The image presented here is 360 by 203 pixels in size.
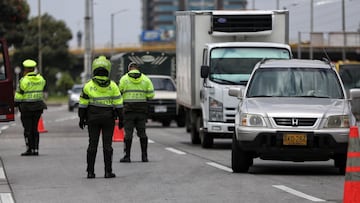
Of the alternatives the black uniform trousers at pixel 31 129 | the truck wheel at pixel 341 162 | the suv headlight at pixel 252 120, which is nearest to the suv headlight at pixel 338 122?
the truck wheel at pixel 341 162

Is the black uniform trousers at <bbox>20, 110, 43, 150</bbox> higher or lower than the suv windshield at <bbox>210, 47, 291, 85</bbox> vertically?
lower

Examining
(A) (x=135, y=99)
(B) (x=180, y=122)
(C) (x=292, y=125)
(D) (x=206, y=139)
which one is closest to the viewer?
(C) (x=292, y=125)

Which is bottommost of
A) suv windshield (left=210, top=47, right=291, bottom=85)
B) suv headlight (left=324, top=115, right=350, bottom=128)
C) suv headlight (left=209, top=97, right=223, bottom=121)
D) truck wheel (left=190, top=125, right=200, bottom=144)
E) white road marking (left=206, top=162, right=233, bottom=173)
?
truck wheel (left=190, top=125, right=200, bottom=144)

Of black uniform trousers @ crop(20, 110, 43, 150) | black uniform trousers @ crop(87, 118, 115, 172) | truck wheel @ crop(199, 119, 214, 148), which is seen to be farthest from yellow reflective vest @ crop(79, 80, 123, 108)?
truck wheel @ crop(199, 119, 214, 148)

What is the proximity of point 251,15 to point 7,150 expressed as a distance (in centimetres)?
614

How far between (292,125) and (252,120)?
2.03 feet

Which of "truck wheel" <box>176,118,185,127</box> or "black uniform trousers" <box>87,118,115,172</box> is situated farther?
"truck wheel" <box>176,118,185,127</box>

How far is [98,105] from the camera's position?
16.3 m

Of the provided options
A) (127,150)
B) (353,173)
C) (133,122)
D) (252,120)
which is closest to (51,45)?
(133,122)

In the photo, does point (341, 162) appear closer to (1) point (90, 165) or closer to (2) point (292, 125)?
(2) point (292, 125)

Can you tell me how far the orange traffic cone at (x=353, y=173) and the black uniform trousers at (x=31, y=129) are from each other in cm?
1096

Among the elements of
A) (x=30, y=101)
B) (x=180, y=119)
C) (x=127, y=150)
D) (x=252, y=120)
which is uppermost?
(x=252, y=120)

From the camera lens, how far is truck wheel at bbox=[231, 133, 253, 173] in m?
16.5

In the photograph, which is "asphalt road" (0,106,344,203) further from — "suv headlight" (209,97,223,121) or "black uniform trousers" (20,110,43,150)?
"suv headlight" (209,97,223,121)
